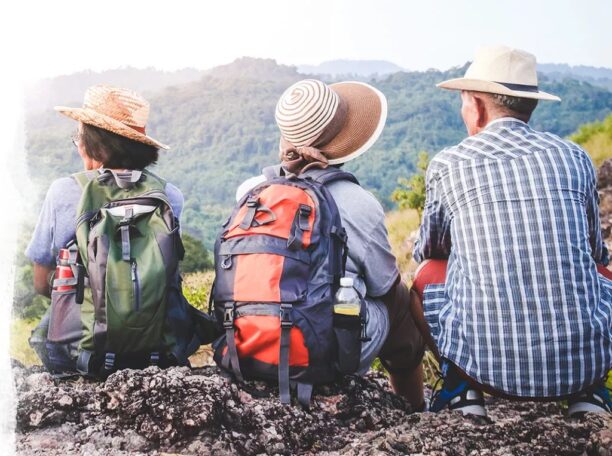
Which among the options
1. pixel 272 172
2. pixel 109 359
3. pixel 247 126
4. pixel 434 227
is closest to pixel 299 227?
pixel 272 172

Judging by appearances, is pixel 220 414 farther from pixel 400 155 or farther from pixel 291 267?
pixel 400 155

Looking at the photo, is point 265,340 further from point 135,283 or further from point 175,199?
point 175,199

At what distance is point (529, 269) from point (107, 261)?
1.55 m

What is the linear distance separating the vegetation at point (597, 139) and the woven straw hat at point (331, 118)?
6.65m

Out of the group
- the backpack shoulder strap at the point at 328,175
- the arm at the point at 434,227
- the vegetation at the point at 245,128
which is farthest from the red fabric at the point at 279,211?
the vegetation at the point at 245,128

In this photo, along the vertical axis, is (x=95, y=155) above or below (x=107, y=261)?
above

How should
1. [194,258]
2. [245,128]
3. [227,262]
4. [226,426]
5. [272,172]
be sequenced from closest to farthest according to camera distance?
[226,426]
[227,262]
[272,172]
[194,258]
[245,128]

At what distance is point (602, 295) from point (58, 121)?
197 ft

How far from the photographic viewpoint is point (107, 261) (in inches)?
108

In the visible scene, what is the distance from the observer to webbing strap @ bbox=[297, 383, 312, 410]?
2.66 m

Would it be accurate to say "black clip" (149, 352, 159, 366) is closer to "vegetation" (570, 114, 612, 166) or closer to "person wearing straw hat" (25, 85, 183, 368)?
"person wearing straw hat" (25, 85, 183, 368)

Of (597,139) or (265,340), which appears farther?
(597,139)

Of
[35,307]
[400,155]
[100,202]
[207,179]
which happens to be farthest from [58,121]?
[100,202]

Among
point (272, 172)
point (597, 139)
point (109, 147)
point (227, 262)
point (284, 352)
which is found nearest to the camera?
point (284, 352)
